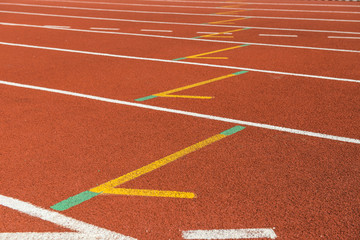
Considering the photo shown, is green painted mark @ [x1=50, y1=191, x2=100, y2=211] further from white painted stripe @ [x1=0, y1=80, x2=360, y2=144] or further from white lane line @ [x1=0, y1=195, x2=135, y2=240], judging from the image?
white painted stripe @ [x1=0, y1=80, x2=360, y2=144]

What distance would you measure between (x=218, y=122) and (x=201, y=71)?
291cm

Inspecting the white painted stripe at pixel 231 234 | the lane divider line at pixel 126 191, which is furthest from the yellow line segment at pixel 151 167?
the white painted stripe at pixel 231 234

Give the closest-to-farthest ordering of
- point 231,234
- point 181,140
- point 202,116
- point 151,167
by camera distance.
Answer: point 231,234, point 151,167, point 181,140, point 202,116

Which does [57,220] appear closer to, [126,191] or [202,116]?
[126,191]

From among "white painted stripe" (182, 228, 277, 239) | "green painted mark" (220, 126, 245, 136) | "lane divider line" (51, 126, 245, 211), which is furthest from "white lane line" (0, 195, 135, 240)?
"green painted mark" (220, 126, 245, 136)

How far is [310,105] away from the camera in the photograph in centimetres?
641

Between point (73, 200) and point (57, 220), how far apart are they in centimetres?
35

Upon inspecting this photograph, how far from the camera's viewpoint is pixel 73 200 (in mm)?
3938

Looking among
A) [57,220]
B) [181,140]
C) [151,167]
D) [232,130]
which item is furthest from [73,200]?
[232,130]

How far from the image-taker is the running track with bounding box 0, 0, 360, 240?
3.62 meters

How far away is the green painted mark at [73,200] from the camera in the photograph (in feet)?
12.5

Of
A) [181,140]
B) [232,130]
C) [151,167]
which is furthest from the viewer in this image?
[232,130]

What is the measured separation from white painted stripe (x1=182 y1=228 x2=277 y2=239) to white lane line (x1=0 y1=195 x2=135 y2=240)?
460 millimetres

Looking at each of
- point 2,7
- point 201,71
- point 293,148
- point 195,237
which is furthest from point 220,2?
point 195,237
